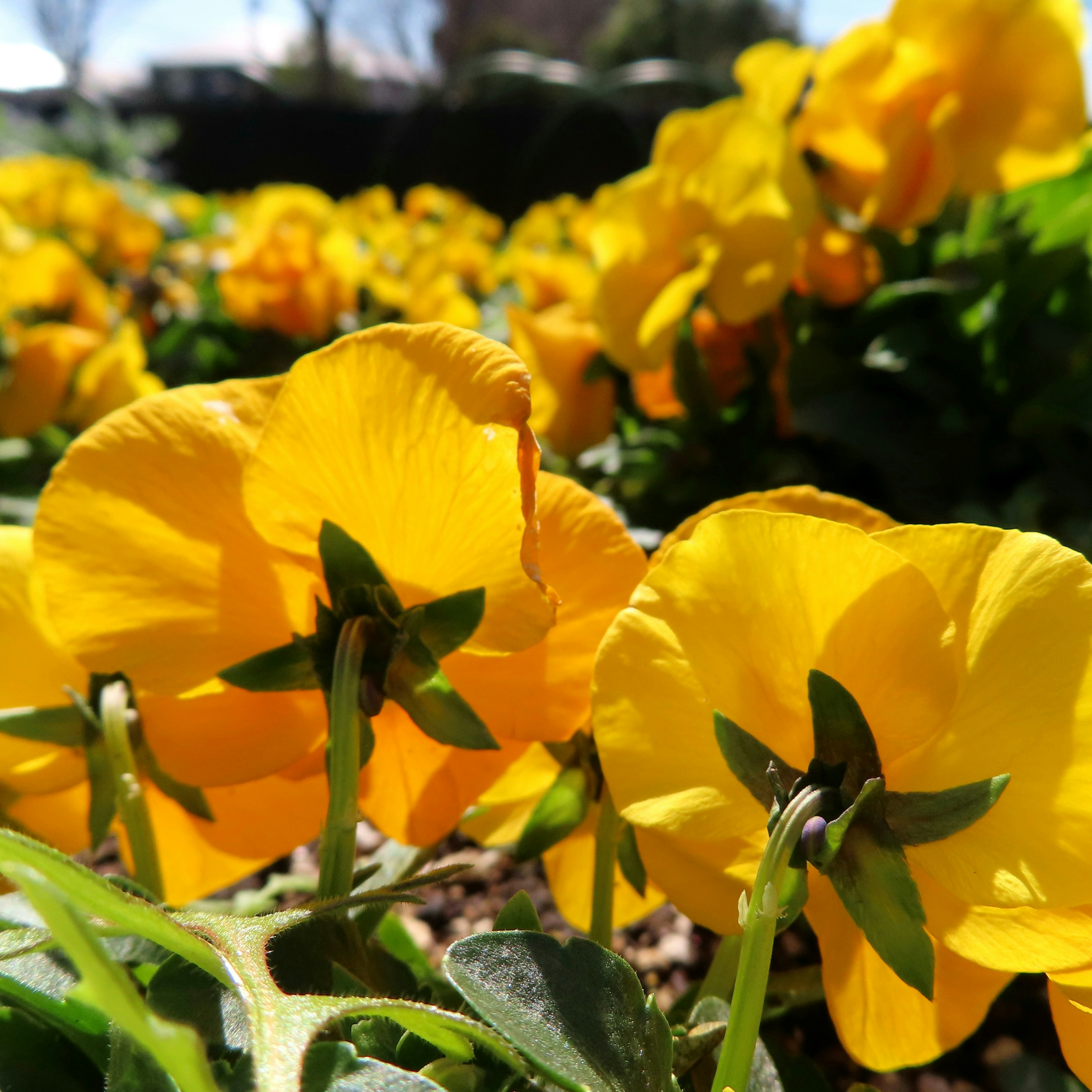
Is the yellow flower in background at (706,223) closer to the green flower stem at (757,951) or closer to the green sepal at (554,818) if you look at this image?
the green sepal at (554,818)

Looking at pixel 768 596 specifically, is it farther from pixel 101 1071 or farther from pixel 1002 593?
pixel 101 1071

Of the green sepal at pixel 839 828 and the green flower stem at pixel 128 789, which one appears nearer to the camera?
the green sepal at pixel 839 828

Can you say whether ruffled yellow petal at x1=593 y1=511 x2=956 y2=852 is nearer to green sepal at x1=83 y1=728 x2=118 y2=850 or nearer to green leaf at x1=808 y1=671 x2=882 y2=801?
green leaf at x1=808 y1=671 x2=882 y2=801

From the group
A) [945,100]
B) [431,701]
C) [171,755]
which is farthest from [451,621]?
[945,100]

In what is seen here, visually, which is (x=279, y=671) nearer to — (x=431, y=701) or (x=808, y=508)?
(x=431, y=701)

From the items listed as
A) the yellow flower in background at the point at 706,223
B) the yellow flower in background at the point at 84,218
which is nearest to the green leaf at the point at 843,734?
the yellow flower in background at the point at 706,223

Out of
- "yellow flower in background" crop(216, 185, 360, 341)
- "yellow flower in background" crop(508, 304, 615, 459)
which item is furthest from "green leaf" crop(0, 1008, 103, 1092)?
"yellow flower in background" crop(216, 185, 360, 341)
